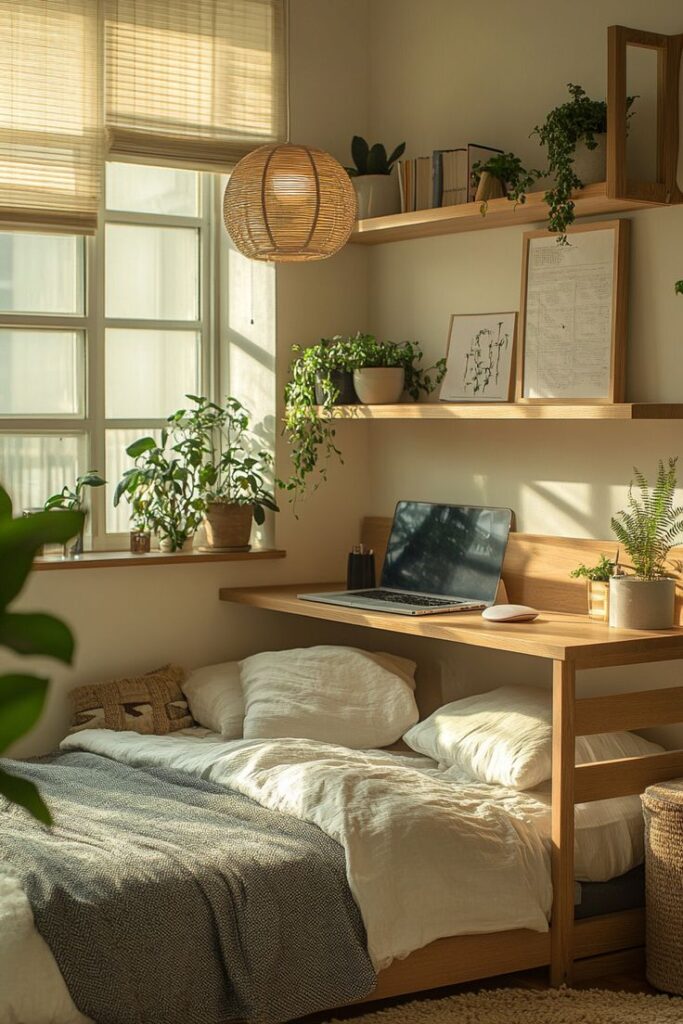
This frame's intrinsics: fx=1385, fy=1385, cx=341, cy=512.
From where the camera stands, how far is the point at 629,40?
10.6 ft

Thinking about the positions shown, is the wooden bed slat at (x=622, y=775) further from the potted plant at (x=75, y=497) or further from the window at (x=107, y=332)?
the window at (x=107, y=332)

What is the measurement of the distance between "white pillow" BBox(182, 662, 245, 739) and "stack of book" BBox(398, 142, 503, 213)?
1428 millimetres

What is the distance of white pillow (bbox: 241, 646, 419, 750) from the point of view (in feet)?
11.8

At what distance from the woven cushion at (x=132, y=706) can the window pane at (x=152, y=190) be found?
145 cm

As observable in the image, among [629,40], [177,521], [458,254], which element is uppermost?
[629,40]

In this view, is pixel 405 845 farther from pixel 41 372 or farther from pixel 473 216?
pixel 41 372

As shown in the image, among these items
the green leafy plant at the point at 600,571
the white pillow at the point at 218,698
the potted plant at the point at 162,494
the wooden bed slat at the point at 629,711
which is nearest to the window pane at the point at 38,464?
the potted plant at the point at 162,494

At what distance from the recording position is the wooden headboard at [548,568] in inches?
143

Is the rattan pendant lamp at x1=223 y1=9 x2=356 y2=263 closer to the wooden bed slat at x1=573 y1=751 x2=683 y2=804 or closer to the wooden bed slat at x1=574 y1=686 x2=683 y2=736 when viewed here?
the wooden bed slat at x1=574 y1=686 x2=683 y2=736

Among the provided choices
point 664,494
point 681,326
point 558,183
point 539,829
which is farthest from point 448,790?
point 558,183

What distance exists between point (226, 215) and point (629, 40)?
1.07 m

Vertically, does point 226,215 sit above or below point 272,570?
above

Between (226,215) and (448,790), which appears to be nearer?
(448,790)

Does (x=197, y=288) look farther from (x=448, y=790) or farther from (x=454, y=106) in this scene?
(x=448, y=790)
